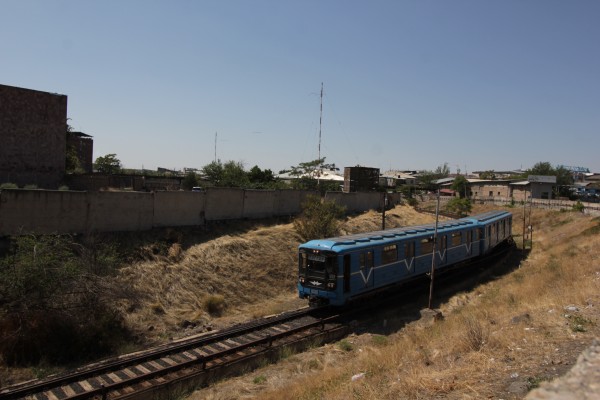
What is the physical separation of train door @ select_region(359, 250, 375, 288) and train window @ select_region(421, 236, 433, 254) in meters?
4.48

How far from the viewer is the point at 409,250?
20.6 meters


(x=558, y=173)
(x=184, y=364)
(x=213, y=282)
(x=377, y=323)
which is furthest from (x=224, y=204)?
(x=558, y=173)

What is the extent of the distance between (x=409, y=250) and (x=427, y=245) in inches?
70.8

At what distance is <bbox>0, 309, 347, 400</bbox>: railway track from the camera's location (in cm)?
1093

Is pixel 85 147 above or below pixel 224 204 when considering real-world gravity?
above

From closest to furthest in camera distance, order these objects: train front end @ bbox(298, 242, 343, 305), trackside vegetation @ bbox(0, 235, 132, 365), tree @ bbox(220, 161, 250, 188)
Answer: trackside vegetation @ bbox(0, 235, 132, 365) → train front end @ bbox(298, 242, 343, 305) → tree @ bbox(220, 161, 250, 188)

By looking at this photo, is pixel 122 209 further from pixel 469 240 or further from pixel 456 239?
pixel 469 240

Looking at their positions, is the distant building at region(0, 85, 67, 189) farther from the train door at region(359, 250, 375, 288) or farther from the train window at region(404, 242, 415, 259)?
the train window at region(404, 242, 415, 259)

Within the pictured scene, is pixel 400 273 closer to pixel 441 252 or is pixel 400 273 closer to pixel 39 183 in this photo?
pixel 441 252

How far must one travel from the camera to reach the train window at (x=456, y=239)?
24197 millimetres

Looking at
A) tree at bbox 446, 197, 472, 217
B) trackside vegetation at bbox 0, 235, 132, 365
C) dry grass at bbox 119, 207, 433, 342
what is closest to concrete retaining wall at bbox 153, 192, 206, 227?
dry grass at bbox 119, 207, 433, 342

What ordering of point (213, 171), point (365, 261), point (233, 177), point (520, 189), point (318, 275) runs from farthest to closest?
point (520, 189) → point (213, 171) → point (233, 177) → point (365, 261) → point (318, 275)

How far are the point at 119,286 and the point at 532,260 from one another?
27601mm

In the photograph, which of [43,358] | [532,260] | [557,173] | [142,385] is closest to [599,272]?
[532,260]
